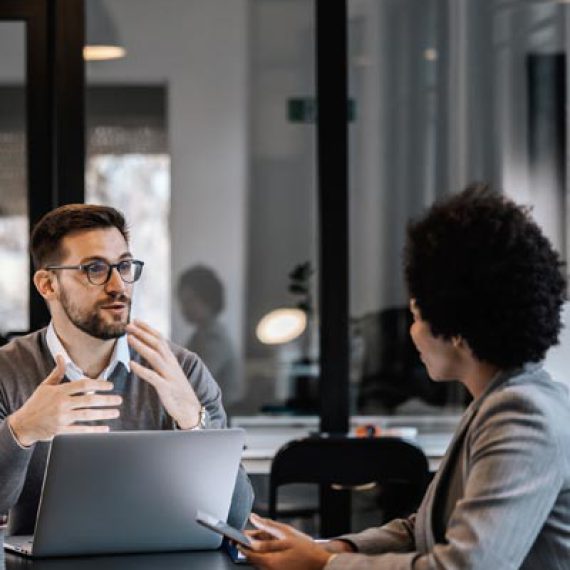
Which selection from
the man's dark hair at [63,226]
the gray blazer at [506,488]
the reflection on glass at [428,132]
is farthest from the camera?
the reflection on glass at [428,132]

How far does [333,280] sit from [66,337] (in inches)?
76.2

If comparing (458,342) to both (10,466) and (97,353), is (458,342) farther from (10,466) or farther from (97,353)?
(97,353)

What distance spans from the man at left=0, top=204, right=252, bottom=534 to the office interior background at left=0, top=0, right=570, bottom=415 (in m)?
2.04

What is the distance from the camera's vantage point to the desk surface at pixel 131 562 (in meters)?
2.65

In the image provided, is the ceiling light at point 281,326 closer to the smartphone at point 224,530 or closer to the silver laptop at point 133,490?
the silver laptop at point 133,490

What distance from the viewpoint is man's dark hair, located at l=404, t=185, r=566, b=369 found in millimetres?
2096

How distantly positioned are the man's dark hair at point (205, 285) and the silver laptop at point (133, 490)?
2904 mm

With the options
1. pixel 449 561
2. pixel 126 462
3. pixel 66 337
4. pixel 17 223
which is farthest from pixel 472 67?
pixel 449 561

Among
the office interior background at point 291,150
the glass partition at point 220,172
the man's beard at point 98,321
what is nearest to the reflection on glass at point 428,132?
the office interior background at point 291,150

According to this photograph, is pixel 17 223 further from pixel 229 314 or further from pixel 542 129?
pixel 542 129

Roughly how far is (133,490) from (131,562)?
0.15 m

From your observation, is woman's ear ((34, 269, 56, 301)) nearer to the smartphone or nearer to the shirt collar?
the shirt collar

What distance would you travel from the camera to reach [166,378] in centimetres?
304

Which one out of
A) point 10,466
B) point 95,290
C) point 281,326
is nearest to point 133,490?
point 10,466
